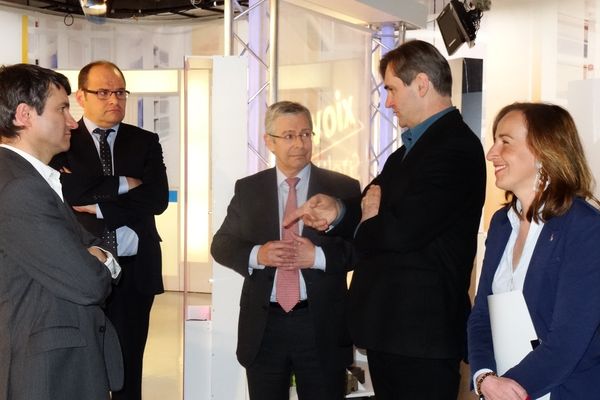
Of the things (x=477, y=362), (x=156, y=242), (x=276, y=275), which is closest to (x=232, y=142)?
(x=156, y=242)

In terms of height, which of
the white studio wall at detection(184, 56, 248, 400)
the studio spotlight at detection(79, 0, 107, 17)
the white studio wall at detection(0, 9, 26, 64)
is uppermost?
the white studio wall at detection(0, 9, 26, 64)

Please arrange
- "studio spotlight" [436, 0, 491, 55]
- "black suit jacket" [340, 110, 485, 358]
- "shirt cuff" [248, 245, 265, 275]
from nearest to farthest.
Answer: "black suit jacket" [340, 110, 485, 358] → "shirt cuff" [248, 245, 265, 275] → "studio spotlight" [436, 0, 491, 55]

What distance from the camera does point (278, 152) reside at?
322cm

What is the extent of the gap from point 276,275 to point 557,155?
→ 1.38 meters

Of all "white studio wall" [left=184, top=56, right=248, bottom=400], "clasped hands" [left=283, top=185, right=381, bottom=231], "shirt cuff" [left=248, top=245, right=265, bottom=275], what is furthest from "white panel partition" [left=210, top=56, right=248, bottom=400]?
"clasped hands" [left=283, top=185, right=381, bottom=231]

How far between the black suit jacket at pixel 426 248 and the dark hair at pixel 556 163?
1.18 ft

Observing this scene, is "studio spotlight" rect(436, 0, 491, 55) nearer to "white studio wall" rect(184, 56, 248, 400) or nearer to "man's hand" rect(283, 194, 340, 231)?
"white studio wall" rect(184, 56, 248, 400)

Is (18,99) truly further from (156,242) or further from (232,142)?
(232,142)

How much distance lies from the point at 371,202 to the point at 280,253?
0.54 metres

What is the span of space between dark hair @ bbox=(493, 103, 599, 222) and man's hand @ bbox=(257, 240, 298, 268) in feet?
3.68

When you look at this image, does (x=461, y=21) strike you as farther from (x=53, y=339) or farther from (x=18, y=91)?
(x=53, y=339)

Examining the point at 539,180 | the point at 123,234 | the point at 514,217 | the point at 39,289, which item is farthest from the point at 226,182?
the point at 539,180

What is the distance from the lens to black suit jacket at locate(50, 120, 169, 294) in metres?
3.34

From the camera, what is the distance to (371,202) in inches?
101
